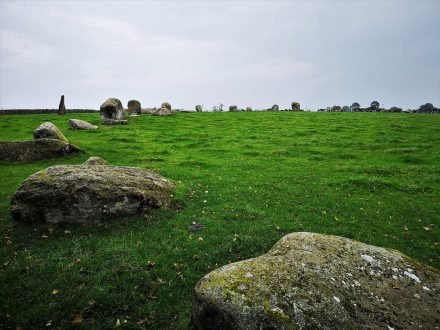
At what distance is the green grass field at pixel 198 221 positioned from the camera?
950cm

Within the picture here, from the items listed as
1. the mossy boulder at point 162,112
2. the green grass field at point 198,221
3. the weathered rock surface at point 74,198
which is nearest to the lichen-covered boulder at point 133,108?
the mossy boulder at point 162,112

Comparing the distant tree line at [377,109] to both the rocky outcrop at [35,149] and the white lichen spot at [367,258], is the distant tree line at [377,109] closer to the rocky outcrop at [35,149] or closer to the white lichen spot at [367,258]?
Result: the rocky outcrop at [35,149]

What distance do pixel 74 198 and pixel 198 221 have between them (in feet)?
16.6

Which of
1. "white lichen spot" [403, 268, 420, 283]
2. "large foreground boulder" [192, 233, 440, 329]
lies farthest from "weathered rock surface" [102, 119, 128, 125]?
"white lichen spot" [403, 268, 420, 283]

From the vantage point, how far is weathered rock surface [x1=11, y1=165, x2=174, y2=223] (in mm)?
13109

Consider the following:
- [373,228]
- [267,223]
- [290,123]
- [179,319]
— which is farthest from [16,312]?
[290,123]

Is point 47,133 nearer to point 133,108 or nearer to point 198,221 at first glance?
point 198,221

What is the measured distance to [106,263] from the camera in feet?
35.9

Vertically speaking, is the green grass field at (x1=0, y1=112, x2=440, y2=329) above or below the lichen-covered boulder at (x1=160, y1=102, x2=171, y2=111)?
below

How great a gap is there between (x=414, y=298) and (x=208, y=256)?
657 centimetres

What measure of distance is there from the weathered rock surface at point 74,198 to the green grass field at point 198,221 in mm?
467

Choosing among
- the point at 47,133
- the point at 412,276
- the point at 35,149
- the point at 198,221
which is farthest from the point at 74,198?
the point at 47,133

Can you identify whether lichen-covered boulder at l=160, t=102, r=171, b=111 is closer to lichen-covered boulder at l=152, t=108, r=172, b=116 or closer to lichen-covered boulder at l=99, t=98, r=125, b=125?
lichen-covered boulder at l=152, t=108, r=172, b=116

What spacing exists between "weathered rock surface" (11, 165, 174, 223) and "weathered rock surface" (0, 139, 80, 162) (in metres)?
12.5
